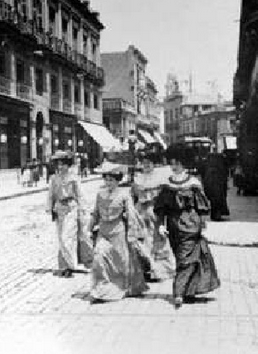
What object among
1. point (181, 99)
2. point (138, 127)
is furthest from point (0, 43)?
point (181, 99)

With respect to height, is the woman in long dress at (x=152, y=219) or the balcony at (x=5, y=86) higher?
the balcony at (x=5, y=86)

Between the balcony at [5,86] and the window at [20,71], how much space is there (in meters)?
1.85

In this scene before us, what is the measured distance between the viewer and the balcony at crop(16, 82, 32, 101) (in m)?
32.8

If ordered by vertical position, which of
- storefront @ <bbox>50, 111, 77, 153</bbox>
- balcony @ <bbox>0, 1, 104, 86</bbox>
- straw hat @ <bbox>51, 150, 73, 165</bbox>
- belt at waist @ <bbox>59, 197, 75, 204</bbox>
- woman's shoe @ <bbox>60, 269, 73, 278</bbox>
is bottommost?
woman's shoe @ <bbox>60, 269, 73, 278</bbox>

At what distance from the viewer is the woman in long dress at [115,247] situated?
6.41 meters

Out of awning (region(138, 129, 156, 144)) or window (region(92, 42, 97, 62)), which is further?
awning (region(138, 129, 156, 144))

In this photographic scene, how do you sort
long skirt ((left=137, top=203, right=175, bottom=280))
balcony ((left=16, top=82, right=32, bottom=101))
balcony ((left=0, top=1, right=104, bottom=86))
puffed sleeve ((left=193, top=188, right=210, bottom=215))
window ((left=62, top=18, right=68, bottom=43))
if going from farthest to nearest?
window ((left=62, top=18, right=68, bottom=43)) → balcony ((left=16, top=82, right=32, bottom=101)) → balcony ((left=0, top=1, right=104, bottom=86)) → long skirt ((left=137, top=203, right=175, bottom=280)) → puffed sleeve ((left=193, top=188, right=210, bottom=215))

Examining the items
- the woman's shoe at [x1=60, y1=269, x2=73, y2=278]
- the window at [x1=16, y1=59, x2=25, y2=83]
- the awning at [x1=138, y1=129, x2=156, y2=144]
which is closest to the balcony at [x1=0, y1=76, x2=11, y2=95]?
the window at [x1=16, y1=59, x2=25, y2=83]

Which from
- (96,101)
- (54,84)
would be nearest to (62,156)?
(54,84)

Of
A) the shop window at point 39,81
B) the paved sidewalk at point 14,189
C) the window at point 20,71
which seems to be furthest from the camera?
the shop window at point 39,81

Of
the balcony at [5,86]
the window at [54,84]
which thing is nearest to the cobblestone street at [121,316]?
the balcony at [5,86]

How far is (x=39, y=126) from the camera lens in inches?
1447

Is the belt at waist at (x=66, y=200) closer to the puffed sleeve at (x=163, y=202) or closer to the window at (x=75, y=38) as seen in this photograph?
the puffed sleeve at (x=163, y=202)

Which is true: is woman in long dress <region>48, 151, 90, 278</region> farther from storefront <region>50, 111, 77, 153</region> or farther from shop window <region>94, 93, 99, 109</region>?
shop window <region>94, 93, 99, 109</region>
